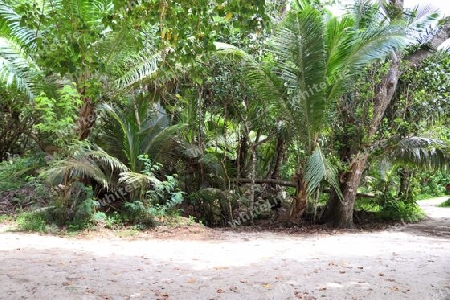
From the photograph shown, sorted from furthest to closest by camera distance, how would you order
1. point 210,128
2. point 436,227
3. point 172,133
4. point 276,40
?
point 210,128 → point 436,227 → point 172,133 → point 276,40

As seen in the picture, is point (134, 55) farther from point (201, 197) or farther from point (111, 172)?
point (201, 197)

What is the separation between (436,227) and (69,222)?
28.9 ft

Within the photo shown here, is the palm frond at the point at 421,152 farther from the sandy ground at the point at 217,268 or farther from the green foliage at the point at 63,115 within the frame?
the green foliage at the point at 63,115

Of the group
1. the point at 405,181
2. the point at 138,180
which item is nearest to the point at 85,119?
the point at 138,180

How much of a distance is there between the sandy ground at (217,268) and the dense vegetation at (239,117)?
5.01 ft

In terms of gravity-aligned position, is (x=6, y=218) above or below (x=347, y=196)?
below

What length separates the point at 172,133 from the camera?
920 centimetres

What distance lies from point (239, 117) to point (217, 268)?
547 cm

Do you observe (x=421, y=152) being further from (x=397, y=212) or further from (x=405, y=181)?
(x=405, y=181)

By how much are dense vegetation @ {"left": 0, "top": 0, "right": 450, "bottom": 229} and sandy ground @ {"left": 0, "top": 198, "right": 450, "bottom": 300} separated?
1.53m

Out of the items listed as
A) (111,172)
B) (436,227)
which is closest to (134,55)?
(111,172)

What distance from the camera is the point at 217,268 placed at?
492 centimetres

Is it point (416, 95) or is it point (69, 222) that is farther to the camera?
point (416, 95)

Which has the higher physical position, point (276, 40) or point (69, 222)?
point (276, 40)
